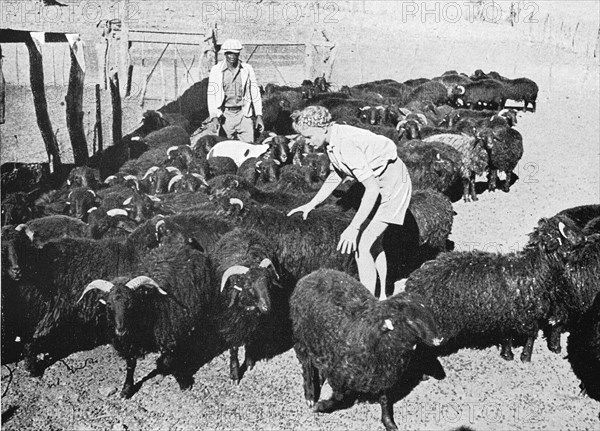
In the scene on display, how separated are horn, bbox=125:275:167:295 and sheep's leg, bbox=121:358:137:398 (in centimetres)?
65

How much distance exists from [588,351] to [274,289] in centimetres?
286

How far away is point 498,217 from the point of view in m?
8.79

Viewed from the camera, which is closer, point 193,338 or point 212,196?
point 193,338

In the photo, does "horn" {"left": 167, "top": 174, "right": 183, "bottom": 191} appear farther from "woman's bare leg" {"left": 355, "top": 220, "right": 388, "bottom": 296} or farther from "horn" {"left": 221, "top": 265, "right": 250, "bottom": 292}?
"woman's bare leg" {"left": 355, "top": 220, "right": 388, "bottom": 296}

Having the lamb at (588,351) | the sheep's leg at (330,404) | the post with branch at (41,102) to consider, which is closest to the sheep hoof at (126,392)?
the sheep's leg at (330,404)

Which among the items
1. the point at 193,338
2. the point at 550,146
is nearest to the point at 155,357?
the point at 193,338

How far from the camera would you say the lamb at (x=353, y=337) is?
14.0 ft

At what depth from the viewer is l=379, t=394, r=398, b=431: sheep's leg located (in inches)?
173

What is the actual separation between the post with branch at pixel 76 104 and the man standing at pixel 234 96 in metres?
2.10

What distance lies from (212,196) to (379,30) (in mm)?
26490

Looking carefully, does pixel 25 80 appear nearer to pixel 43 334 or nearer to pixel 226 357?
pixel 43 334

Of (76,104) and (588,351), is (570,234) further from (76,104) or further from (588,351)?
(76,104)

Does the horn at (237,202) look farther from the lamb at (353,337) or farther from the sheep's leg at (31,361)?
the sheep's leg at (31,361)

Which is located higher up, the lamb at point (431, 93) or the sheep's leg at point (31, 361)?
the lamb at point (431, 93)
